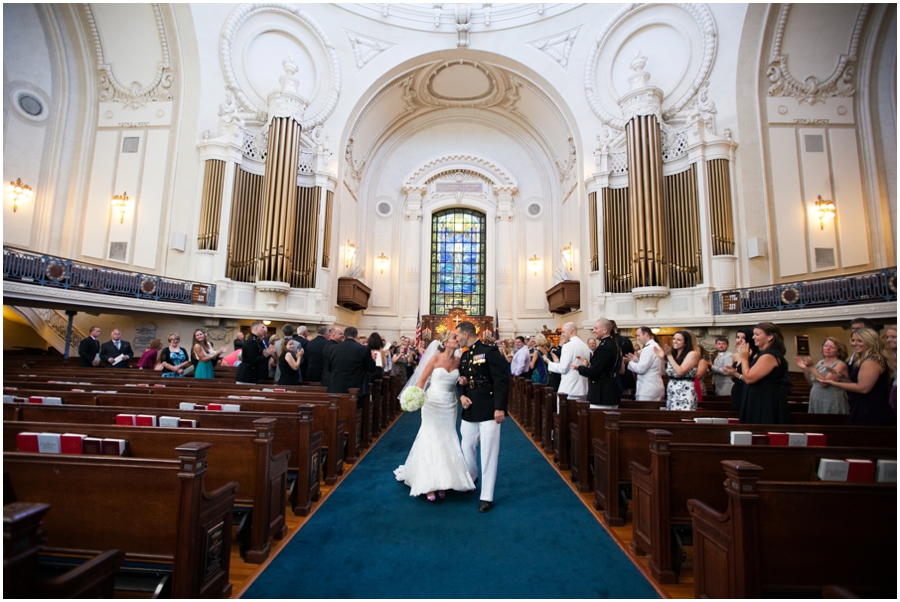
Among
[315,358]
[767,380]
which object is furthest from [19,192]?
[767,380]

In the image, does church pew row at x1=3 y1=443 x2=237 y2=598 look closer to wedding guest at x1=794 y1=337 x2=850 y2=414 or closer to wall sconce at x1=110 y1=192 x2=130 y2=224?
wedding guest at x1=794 y1=337 x2=850 y2=414

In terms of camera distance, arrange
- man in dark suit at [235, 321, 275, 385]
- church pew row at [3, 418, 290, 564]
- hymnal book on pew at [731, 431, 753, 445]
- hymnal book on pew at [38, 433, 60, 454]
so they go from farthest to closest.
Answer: man in dark suit at [235, 321, 275, 385]
hymnal book on pew at [731, 431, 753, 445]
church pew row at [3, 418, 290, 564]
hymnal book on pew at [38, 433, 60, 454]

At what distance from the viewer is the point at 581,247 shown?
13914mm

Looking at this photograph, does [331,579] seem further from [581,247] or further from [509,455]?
[581,247]

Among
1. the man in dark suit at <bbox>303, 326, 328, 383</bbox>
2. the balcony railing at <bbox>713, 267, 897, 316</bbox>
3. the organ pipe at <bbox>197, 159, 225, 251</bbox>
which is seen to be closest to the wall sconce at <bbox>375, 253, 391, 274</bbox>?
the organ pipe at <bbox>197, 159, 225, 251</bbox>

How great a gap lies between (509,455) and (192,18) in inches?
518

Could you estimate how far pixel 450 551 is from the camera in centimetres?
308

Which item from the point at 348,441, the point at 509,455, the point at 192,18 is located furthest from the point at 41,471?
the point at 192,18

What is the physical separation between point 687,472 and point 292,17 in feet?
50.0

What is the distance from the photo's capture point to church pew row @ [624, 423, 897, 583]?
2.67 metres

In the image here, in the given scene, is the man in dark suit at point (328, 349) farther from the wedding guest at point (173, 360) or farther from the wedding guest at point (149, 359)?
the wedding guest at point (149, 359)

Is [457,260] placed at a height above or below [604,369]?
above

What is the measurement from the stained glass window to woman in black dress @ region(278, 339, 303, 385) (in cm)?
1185

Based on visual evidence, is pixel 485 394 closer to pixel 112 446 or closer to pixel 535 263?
pixel 112 446
